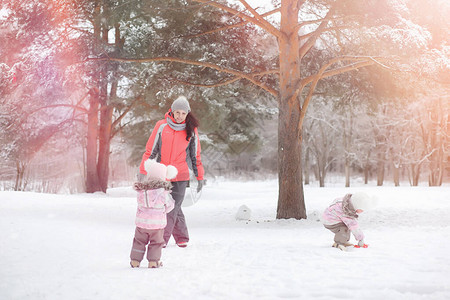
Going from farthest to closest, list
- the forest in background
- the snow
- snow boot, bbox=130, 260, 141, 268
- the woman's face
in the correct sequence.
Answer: the forest in background
the woman's face
snow boot, bbox=130, 260, 141, 268
the snow

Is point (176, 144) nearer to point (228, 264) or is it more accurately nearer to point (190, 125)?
point (190, 125)

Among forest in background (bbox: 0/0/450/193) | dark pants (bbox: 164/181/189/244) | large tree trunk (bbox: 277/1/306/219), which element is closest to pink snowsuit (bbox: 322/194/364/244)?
dark pants (bbox: 164/181/189/244)

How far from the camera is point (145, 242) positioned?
412cm

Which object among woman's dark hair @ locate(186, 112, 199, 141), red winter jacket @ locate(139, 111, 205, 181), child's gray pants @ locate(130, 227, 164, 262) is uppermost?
woman's dark hair @ locate(186, 112, 199, 141)

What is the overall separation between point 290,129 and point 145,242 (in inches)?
215

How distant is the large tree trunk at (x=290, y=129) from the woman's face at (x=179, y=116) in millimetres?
4199

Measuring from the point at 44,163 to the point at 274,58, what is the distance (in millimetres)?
18687

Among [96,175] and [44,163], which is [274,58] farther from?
[44,163]

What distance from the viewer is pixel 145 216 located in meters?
4.10

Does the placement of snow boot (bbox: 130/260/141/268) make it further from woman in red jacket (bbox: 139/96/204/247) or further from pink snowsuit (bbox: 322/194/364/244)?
pink snowsuit (bbox: 322/194/364/244)

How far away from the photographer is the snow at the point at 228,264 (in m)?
3.20

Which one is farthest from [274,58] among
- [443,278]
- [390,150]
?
[390,150]

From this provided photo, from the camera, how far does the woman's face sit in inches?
200

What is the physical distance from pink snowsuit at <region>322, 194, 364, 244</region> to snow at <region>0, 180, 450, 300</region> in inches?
8.1
